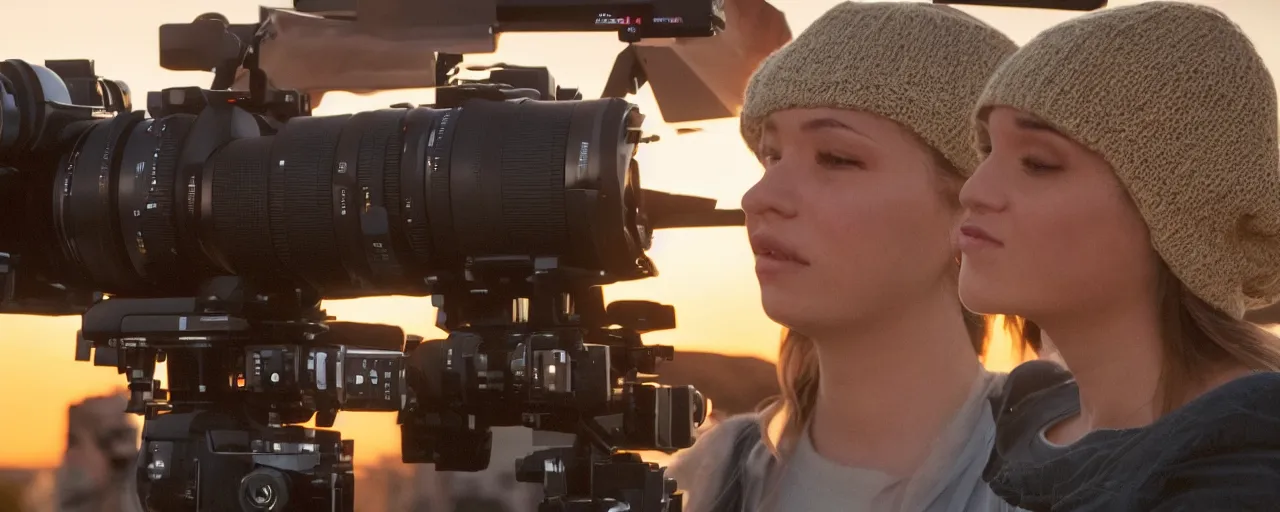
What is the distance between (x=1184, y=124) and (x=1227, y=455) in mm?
470

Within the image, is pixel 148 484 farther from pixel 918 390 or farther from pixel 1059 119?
pixel 1059 119

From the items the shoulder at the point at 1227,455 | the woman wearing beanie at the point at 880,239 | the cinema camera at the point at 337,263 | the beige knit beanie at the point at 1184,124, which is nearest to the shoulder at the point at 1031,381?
the woman wearing beanie at the point at 880,239

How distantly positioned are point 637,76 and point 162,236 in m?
0.95

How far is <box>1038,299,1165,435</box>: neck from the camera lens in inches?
60.0

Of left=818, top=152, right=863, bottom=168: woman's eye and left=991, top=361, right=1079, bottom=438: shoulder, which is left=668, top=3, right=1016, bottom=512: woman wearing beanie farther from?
left=991, top=361, right=1079, bottom=438: shoulder

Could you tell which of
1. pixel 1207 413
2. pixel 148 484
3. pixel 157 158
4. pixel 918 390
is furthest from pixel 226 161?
pixel 1207 413

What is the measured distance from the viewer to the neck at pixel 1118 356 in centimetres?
152

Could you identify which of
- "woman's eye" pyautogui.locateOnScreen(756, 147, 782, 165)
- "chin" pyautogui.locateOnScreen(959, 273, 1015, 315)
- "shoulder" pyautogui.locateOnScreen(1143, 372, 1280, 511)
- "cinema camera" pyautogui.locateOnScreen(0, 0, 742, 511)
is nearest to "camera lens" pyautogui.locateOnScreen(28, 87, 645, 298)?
"cinema camera" pyautogui.locateOnScreen(0, 0, 742, 511)

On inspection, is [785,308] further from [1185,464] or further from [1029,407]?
[1185,464]

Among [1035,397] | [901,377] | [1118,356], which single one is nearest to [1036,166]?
[1118,356]

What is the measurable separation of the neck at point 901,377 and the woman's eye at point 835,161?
0.20 meters

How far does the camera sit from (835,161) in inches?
80.2

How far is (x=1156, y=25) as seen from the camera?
59.7 inches

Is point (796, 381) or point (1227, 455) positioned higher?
point (1227, 455)
